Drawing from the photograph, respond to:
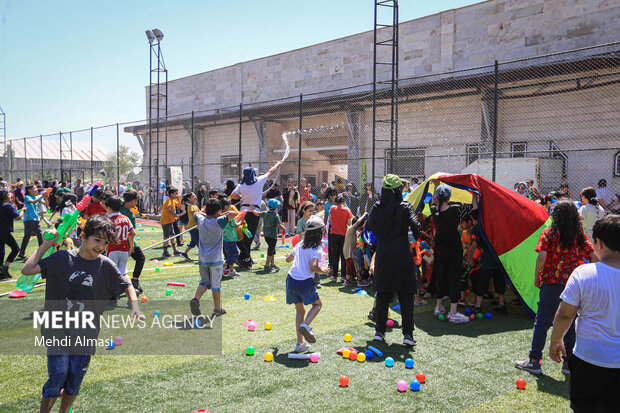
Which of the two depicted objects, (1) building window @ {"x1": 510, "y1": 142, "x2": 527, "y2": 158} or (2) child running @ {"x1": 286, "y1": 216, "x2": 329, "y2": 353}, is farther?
(1) building window @ {"x1": 510, "y1": 142, "x2": 527, "y2": 158}

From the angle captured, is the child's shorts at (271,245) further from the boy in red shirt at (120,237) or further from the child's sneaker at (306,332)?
the child's sneaker at (306,332)

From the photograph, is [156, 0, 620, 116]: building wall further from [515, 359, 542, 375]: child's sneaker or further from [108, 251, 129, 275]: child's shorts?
[108, 251, 129, 275]: child's shorts

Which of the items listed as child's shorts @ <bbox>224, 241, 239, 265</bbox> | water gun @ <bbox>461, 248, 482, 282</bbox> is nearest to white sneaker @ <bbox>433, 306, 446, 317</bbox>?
water gun @ <bbox>461, 248, 482, 282</bbox>

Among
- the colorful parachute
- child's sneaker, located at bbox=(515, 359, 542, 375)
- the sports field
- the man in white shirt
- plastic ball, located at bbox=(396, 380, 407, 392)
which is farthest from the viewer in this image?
the colorful parachute

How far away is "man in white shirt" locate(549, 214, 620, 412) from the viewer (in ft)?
9.00

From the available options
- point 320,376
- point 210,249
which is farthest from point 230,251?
point 320,376

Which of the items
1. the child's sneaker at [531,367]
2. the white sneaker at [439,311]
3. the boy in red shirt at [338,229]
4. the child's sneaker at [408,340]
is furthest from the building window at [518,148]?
the child's sneaker at [531,367]

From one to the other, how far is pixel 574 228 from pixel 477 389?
183 cm

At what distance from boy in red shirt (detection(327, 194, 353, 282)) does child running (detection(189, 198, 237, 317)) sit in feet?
9.74

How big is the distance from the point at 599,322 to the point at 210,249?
4.79 meters

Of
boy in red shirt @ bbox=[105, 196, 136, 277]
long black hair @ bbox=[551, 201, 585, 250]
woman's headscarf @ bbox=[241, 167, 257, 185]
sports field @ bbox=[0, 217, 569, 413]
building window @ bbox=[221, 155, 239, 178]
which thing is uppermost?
building window @ bbox=[221, 155, 239, 178]

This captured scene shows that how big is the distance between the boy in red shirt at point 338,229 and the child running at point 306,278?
3654 mm

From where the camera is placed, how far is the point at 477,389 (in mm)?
4340

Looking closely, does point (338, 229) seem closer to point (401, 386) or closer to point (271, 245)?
point (271, 245)
